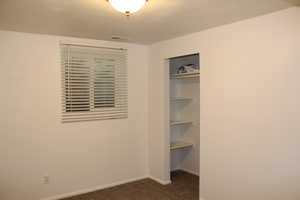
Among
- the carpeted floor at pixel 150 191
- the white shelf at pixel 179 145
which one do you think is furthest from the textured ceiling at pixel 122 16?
the carpeted floor at pixel 150 191

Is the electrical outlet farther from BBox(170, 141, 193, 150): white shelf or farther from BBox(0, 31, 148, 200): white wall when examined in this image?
BBox(170, 141, 193, 150): white shelf

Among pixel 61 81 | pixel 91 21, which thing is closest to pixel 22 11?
pixel 91 21

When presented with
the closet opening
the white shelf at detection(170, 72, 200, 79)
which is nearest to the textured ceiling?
the white shelf at detection(170, 72, 200, 79)

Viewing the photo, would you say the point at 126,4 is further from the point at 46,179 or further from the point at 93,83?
the point at 46,179

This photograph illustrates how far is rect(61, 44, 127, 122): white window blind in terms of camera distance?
355 cm

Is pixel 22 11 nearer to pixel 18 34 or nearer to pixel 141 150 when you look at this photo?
pixel 18 34

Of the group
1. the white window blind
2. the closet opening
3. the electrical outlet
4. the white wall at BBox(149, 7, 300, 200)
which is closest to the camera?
the white wall at BBox(149, 7, 300, 200)

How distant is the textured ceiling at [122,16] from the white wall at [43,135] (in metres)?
0.37

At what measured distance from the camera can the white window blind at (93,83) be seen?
11.7 ft

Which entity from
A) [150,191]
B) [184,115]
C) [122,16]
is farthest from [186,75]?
[150,191]

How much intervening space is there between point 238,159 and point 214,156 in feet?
1.20

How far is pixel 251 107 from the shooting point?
2703mm

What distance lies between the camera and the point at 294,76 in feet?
7.64

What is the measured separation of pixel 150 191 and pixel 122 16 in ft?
8.62
